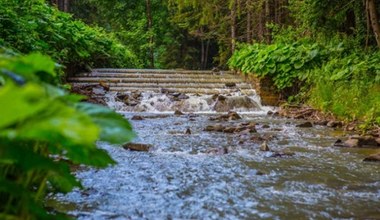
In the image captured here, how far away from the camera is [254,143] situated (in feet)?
15.0

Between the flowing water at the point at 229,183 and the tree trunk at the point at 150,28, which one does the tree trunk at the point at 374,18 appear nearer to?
the flowing water at the point at 229,183

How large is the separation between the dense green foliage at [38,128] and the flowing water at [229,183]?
1.03 m

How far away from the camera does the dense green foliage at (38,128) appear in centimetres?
53

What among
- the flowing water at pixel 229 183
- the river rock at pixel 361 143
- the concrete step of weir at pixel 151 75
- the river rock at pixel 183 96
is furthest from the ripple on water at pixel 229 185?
the concrete step of weir at pixel 151 75

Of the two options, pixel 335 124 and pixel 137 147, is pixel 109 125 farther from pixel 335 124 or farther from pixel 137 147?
pixel 335 124

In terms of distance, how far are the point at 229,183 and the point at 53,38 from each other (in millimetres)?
6771

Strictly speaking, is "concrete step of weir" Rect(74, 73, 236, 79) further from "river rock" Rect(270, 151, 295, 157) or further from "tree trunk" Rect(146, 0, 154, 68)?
"tree trunk" Rect(146, 0, 154, 68)

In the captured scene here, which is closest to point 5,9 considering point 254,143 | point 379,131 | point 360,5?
point 254,143

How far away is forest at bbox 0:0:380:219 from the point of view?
627 mm

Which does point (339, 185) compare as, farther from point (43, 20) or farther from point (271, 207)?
point (43, 20)

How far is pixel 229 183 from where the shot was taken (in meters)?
2.82

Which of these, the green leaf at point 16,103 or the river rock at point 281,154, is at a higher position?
the green leaf at point 16,103

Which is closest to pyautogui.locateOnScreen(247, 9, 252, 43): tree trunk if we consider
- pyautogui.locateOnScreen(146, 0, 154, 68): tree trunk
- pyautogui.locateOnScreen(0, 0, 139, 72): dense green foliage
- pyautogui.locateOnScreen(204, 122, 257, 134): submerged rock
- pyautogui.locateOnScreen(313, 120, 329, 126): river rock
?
pyautogui.locateOnScreen(0, 0, 139, 72): dense green foliage

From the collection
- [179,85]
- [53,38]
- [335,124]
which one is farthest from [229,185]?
[179,85]
